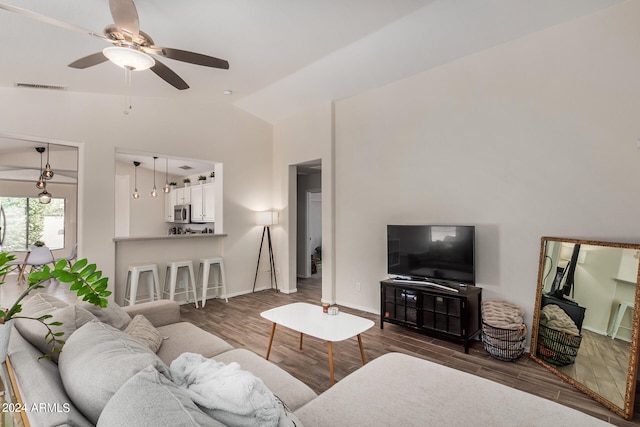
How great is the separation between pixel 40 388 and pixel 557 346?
3.52 metres

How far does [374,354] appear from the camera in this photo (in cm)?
315

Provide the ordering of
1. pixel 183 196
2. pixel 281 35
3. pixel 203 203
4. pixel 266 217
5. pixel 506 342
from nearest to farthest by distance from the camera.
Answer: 1. pixel 506 342
2. pixel 281 35
3. pixel 266 217
4. pixel 203 203
5. pixel 183 196

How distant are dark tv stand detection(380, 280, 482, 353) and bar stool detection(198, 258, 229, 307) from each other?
103 inches

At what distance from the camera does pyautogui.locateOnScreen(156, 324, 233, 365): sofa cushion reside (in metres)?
2.10

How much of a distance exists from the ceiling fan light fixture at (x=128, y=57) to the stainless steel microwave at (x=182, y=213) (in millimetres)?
5714

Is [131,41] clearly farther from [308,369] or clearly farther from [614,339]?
[614,339]

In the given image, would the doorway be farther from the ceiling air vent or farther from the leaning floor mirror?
the leaning floor mirror

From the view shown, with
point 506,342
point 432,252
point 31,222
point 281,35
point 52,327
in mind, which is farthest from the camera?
point 31,222

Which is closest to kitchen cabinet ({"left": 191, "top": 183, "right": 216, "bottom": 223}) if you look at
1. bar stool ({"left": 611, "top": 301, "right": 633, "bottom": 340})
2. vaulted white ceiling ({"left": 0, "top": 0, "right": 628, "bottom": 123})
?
vaulted white ceiling ({"left": 0, "top": 0, "right": 628, "bottom": 123})

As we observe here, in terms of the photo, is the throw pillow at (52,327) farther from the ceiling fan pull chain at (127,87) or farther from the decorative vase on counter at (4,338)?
the ceiling fan pull chain at (127,87)

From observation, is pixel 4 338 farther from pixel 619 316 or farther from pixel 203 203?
pixel 203 203

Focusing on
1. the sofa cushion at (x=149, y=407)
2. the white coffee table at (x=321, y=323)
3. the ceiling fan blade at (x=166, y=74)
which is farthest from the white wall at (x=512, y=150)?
the sofa cushion at (x=149, y=407)

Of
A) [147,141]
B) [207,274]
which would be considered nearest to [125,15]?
[147,141]

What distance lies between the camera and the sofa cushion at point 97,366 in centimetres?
97
